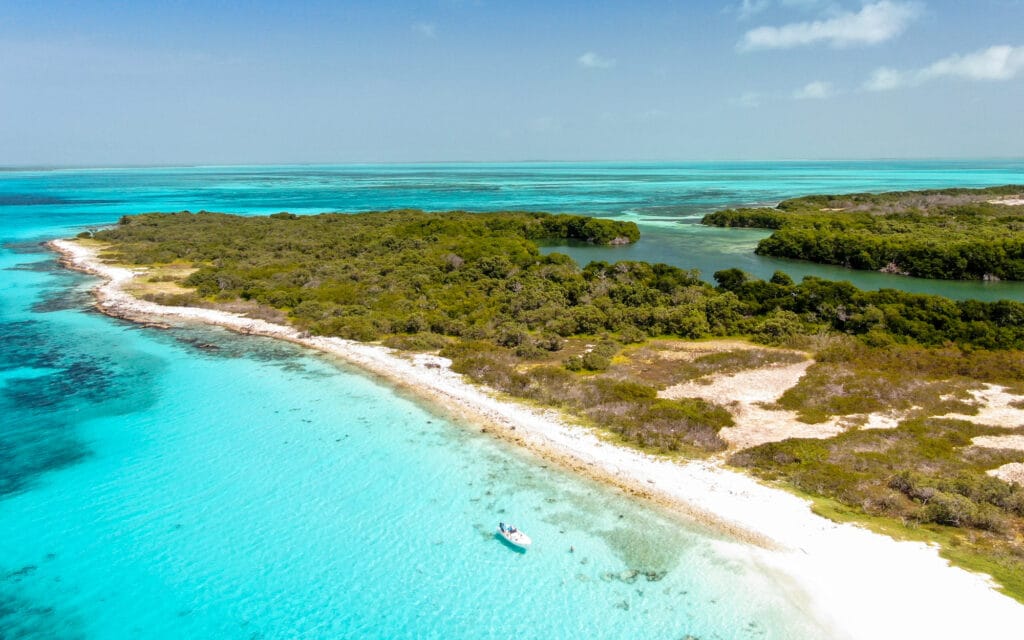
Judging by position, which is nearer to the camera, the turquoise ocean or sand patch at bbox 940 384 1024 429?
the turquoise ocean

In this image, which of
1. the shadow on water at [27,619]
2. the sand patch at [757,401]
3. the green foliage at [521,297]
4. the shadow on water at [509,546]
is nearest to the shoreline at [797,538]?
the sand patch at [757,401]

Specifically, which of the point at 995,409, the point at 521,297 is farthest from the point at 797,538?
Result: the point at 521,297

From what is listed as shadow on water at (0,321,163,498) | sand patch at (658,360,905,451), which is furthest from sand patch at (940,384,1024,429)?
shadow on water at (0,321,163,498)

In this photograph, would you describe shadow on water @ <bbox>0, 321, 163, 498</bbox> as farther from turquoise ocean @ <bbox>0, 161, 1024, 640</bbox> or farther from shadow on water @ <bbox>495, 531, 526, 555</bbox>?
shadow on water @ <bbox>495, 531, 526, 555</bbox>

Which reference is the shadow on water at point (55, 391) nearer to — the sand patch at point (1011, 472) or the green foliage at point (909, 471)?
the green foliage at point (909, 471)

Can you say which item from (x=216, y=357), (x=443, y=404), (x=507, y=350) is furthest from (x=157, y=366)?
(x=507, y=350)

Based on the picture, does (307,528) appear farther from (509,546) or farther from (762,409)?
(762,409)

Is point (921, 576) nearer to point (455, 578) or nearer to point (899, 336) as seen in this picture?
point (455, 578)
